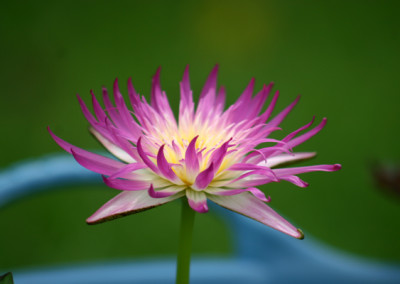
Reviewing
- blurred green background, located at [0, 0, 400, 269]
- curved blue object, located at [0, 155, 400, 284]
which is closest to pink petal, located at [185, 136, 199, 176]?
curved blue object, located at [0, 155, 400, 284]

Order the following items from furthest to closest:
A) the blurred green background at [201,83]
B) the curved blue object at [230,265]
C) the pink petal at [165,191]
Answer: the blurred green background at [201,83], the curved blue object at [230,265], the pink petal at [165,191]

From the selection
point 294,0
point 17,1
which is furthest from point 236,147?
point 294,0

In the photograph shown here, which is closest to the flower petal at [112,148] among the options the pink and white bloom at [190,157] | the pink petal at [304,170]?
the pink and white bloom at [190,157]

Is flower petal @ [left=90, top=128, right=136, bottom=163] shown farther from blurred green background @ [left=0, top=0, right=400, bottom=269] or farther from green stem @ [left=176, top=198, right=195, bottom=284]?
blurred green background @ [left=0, top=0, right=400, bottom=269]

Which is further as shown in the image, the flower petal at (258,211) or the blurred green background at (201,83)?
the blurred green background at (201,83)

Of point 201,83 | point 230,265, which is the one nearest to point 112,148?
point 230,265

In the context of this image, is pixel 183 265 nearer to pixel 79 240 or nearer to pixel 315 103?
pixel 79 240

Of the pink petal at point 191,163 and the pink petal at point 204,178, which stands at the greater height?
the pink petal at point 191,163

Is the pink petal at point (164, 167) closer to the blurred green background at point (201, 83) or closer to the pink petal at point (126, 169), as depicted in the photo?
the pink petal at point (126, 169)

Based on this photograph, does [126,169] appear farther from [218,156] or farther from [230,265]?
[230,265]
